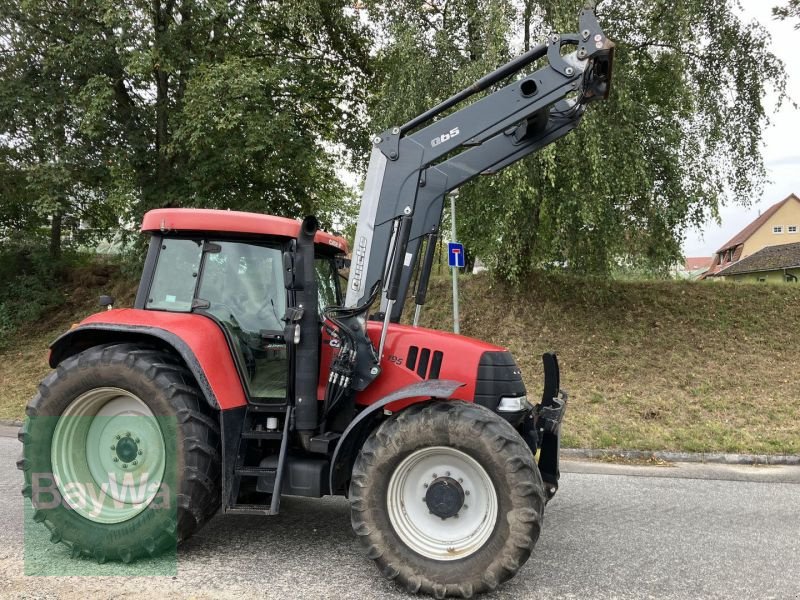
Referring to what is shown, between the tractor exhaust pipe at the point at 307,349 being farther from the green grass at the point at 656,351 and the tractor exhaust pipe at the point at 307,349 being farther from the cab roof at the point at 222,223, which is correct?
the green grass at the point at 656,351

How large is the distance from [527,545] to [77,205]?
14039mm

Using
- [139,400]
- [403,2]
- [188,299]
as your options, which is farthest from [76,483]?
[403,2]

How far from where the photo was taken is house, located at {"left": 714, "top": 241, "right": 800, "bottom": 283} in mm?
30936

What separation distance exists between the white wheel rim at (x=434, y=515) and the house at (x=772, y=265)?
2988 cm

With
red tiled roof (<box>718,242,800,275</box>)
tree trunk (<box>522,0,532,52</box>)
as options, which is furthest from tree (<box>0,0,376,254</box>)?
red tiled roof (<box>718,242,800,275</box>)

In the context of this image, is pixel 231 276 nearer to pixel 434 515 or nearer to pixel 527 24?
pixel 434 515

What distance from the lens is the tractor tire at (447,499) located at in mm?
3357

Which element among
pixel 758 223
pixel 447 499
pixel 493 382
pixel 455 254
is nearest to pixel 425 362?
pixel 493 382

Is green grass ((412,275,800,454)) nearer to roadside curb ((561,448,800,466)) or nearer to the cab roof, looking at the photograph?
roadside curb ((561,448,800,466))

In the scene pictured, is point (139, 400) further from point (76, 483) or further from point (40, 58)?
point (40, 58)

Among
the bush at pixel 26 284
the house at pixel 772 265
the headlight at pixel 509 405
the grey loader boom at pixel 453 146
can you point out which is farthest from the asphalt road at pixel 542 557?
the house at pixel 772 265

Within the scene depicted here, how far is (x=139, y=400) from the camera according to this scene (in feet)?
12.9

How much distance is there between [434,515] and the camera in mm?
3594

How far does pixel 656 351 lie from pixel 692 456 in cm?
405
